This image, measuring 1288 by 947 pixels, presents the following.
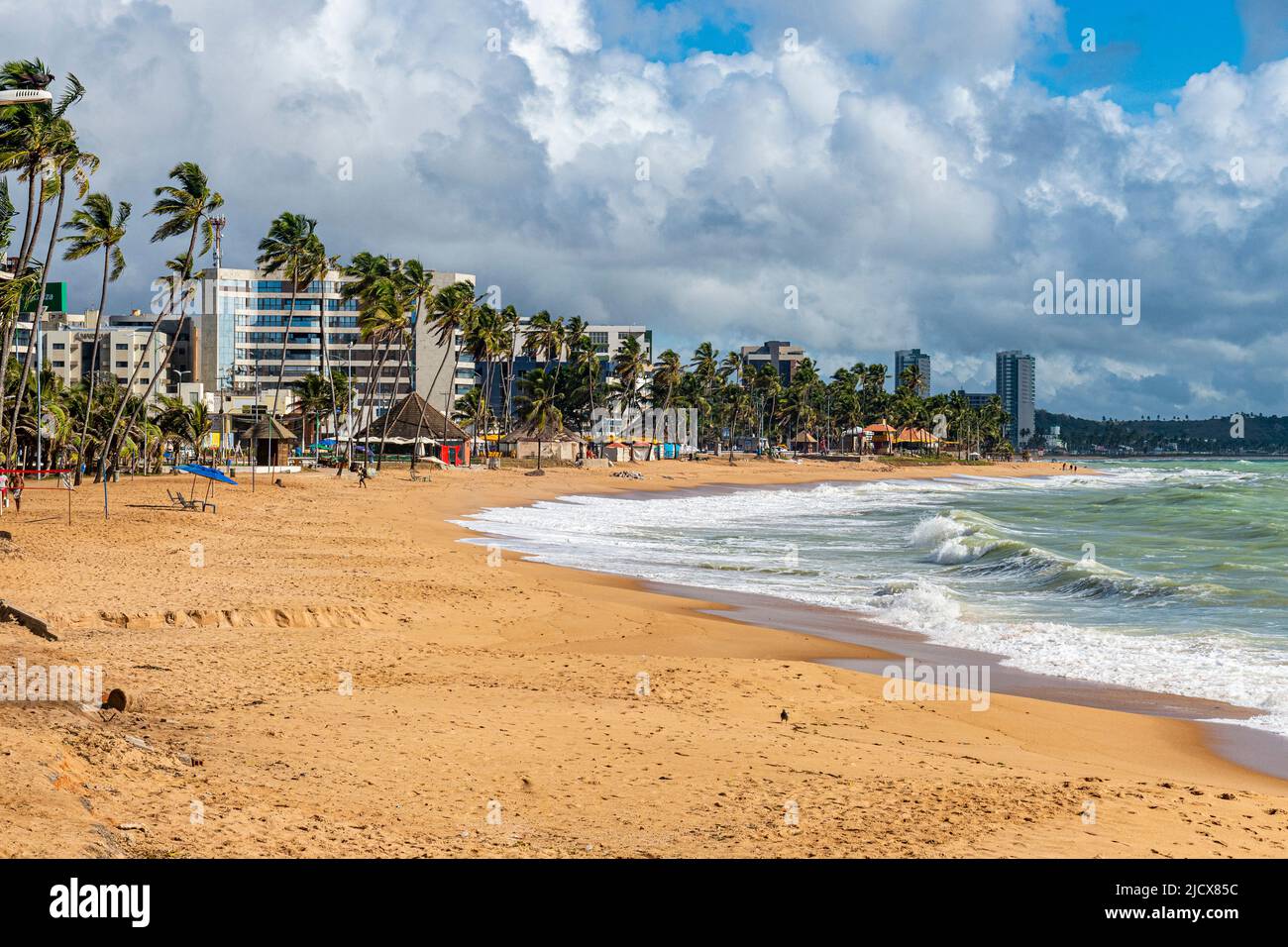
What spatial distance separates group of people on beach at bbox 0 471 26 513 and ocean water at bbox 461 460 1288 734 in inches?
462

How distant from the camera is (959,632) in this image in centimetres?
1714

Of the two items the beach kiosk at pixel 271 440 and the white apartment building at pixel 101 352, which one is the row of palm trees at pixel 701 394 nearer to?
the beach kiosk at pixel 271 440

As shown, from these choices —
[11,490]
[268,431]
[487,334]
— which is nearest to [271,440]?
[268,431]

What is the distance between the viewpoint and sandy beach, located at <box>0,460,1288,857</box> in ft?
21.0

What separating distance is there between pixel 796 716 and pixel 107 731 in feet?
20.3

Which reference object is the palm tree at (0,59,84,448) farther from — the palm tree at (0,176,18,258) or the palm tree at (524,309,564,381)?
the palm tree at (524,309,564,381)

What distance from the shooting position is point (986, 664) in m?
14.7

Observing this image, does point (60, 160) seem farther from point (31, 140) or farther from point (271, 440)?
point (271, 440)

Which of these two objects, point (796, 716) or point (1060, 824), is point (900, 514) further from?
point (1060, 824)

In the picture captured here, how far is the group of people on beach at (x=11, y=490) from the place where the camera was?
1008 inches

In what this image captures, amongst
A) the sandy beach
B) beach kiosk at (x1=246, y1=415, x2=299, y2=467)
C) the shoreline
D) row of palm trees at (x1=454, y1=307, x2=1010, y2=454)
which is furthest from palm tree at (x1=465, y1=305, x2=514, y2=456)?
the sandy beach

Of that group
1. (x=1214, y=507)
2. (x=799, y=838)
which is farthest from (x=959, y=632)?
(x=1214, y=507)

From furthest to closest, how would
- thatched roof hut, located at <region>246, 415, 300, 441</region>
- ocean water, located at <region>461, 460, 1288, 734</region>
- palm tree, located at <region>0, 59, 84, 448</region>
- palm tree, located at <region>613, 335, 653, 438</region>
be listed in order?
palm tree, located at <region>613, 335, 653, 438</region>, thatched roof hut, located at <region>246, 415, 300, 441</region>, palm tree, located at <region>0, 59, 84, 448</region>, ocean water, located at <region>461, 460, 1288, 734</region>

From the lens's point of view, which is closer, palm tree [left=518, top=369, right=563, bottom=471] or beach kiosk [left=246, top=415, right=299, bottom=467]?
beach kiosk [left=246, top=415, right=299, bottom=467]
